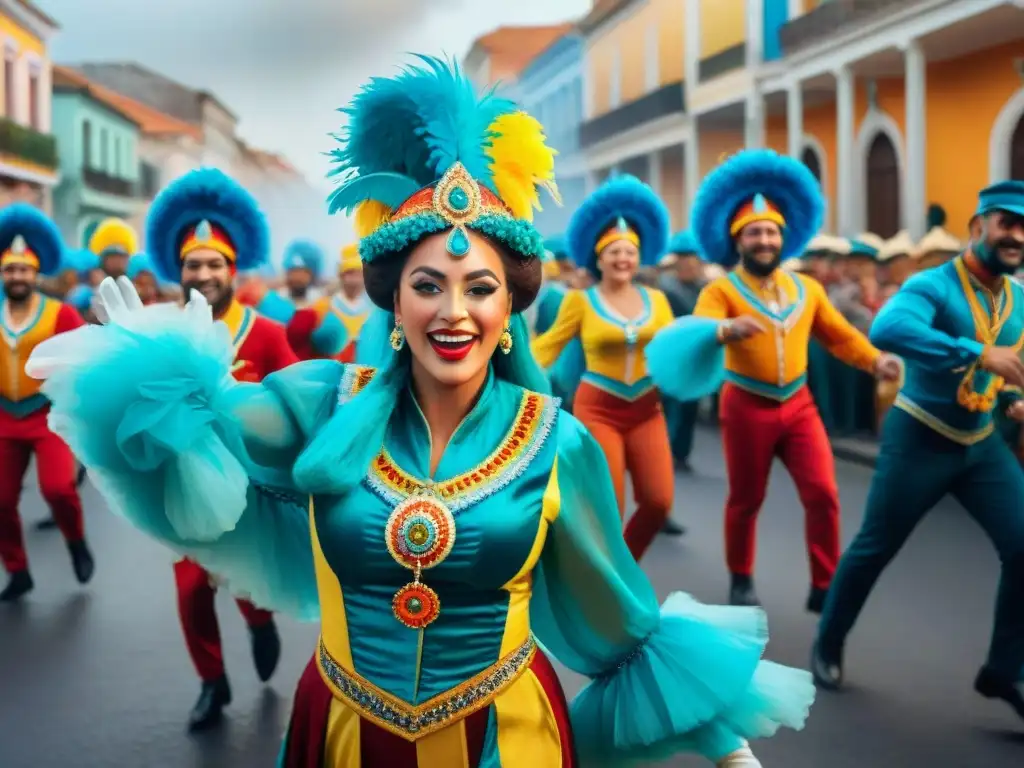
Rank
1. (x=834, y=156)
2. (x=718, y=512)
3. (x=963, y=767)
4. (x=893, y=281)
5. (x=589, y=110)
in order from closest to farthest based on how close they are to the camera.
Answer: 1. (x=963, y=767)
2. (x=718, y=512)
3. (x=893, y=281)
4. (x=834, y=156)
5. (x=589, y=110)

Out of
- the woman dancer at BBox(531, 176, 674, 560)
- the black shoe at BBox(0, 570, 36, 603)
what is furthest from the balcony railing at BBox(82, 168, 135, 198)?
the woman dancer at BBox(531, 176, 674, 560)

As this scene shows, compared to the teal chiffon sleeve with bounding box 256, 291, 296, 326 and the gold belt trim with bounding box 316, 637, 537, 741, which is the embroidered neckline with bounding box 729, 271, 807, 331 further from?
the gold belt trim with bounding box 316, 637, 537, 741

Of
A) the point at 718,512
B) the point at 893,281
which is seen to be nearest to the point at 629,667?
the point at 718,512

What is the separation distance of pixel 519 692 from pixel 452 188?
41.9 inches

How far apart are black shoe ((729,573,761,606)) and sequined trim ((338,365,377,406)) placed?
4222mm

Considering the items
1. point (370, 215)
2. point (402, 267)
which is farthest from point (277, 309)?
point (402, 267)

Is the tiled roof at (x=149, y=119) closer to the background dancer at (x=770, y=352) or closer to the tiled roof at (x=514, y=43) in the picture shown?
the tiled roof at (x=514, y=43)

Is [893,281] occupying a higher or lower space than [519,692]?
higher

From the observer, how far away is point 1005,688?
4.99 m

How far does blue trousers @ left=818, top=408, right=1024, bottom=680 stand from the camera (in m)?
4.94

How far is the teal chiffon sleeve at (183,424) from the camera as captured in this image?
244cm

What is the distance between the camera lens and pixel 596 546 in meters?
2.70

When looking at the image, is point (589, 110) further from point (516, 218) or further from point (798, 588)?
point (516, 218)

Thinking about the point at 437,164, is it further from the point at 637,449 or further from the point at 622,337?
the point at 622,337
